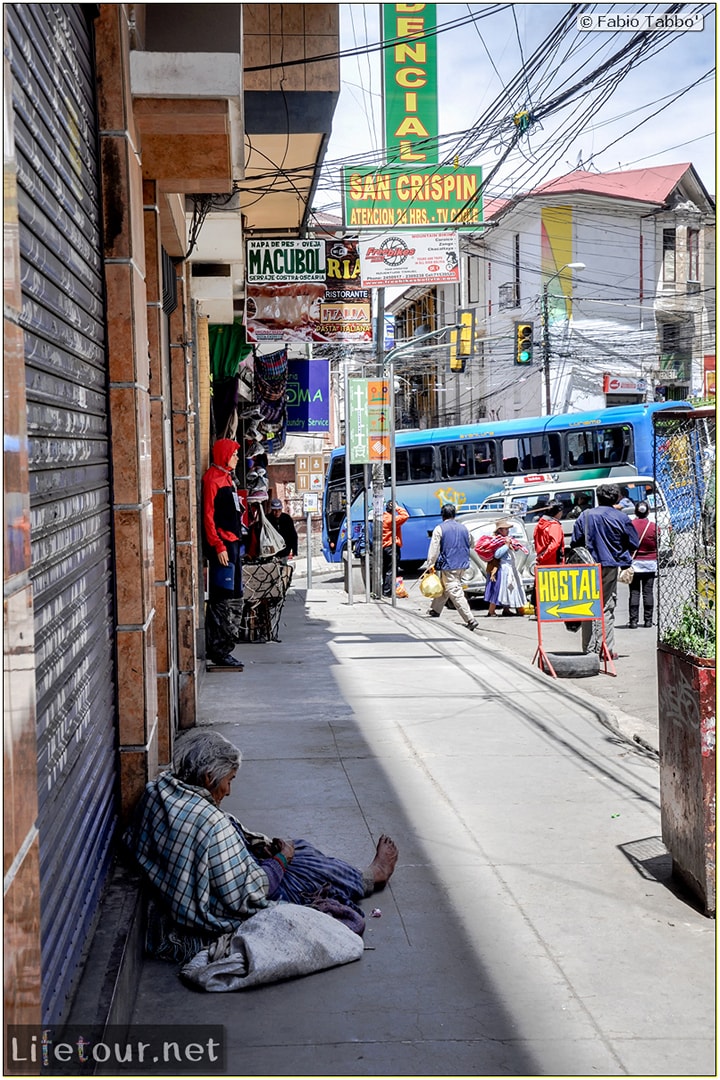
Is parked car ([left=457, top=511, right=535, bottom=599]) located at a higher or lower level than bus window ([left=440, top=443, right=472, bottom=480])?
lower

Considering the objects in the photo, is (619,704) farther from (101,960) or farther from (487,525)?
(487,525)

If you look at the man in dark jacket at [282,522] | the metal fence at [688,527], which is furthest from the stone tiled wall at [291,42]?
the man in dark jacket at [282,522]

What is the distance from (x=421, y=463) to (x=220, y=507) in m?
19.0

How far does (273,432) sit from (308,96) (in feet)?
29.2

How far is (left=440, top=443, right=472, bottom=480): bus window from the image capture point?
91.5ft

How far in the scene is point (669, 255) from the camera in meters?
40.3

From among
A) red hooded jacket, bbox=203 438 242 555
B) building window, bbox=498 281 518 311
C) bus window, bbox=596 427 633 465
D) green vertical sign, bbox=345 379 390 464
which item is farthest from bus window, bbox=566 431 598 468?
red hooded jacket, bbox=203 438 242 555

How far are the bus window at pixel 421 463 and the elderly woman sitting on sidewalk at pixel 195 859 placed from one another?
24.1 metres

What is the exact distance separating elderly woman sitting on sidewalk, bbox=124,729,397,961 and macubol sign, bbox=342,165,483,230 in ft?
32.8

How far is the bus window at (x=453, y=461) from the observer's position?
2789cm

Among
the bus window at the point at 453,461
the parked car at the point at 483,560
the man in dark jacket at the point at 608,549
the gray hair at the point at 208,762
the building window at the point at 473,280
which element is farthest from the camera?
the building window at the point at 473,280

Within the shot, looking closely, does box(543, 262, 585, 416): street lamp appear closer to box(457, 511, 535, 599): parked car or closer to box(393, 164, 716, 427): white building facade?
box(393, 164, 716, 427): white building facade
